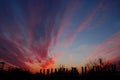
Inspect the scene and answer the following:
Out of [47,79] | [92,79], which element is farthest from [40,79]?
[92,79]

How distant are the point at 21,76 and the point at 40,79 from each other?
18.6ft

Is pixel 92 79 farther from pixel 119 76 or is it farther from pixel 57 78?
pixel 57 78

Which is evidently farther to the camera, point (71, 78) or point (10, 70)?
point (10, 70)

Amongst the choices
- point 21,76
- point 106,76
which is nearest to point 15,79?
point 21,76

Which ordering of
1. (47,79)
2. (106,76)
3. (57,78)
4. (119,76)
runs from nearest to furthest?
1. (119,76)
2. (106,76)
3. (57,78)
4. (47,79)

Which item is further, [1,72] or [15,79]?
[1,72]

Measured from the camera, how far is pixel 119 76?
1641 centimetres

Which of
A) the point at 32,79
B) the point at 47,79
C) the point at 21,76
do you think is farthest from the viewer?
the point at 21,76

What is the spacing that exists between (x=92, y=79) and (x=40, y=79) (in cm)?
783

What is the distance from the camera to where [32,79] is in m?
24.3

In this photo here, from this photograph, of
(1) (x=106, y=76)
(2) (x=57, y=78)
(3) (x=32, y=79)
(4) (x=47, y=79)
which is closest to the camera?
(1) (x=106, y=76)

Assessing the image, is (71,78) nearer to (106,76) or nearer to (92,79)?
(92,79)

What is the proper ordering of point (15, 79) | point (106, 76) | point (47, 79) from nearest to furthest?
point (106, 76), point (47, 79), point (15, 79)

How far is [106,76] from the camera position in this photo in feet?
57.4
